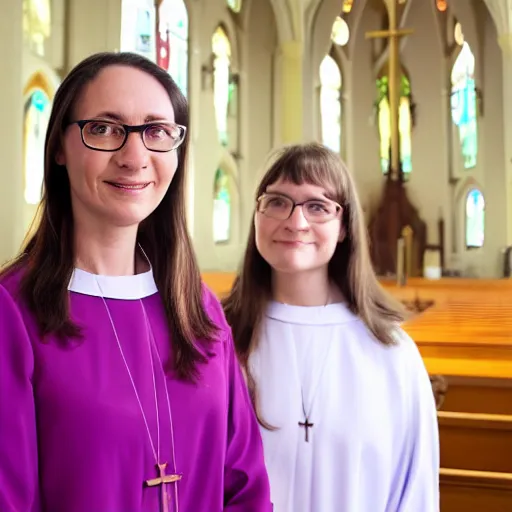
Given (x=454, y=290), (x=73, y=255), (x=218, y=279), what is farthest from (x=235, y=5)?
(x=73, y=255)

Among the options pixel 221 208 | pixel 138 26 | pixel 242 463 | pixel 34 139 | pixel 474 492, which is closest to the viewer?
pixel 242 463

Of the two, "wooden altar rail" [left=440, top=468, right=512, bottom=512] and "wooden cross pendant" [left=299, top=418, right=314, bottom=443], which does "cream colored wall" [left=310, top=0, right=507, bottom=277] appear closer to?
"wooden altar rail" [left=440, top=468, right=512, bottom=512]

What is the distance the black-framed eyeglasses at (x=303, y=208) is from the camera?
63.4 inches

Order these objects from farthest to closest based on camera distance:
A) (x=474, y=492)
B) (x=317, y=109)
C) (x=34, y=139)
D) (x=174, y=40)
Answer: (x=317, y=109), (x=174, y=40), (x=34, y=139), (x=474, y=492)

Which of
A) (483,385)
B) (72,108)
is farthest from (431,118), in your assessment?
(72,108)

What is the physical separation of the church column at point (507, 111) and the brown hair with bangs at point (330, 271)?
2.93 meters

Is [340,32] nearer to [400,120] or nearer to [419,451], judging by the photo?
[400,120]

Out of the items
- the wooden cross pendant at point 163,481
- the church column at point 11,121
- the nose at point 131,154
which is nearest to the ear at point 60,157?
the nose at point 131,154

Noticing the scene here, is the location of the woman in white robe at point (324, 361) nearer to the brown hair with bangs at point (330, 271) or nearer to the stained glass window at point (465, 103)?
the brown hair with bangs at point (330, 271)

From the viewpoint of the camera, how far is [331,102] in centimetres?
500

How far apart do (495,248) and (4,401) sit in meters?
3.94

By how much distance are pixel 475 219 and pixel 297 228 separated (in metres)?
3.33

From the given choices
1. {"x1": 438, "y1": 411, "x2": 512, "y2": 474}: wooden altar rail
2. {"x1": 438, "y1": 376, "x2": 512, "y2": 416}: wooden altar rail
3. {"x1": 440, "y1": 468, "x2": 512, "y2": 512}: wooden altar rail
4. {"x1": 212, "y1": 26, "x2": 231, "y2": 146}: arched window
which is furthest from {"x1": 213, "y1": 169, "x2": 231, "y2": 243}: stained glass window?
{"x1": 440, "y1": 468, "x2": 512, "y2": 512}: wooden altar rail

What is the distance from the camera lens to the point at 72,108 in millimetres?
1117
